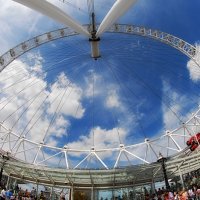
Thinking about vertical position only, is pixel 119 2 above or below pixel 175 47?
below

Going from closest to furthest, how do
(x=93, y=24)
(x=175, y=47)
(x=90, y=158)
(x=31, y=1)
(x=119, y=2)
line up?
(x=31, y=1) < (x=119, y=2) < (x=93, y=24) < (x=175, y=47) < (x=90, y=158)

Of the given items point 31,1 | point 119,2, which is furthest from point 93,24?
point 31,1

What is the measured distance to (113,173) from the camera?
146ft

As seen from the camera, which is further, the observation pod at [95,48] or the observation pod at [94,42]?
the observation pod at [95,48]

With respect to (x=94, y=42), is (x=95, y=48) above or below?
above

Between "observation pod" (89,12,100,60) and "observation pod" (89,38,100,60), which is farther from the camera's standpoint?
"observation pod" (89,38,100,60)

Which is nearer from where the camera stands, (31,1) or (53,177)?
(31,1)

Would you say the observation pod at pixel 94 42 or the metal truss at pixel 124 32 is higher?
the metal truss at pixel 124 32

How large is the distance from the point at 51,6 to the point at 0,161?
2367 cm

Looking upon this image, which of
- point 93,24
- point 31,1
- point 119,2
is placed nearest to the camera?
point 31,1

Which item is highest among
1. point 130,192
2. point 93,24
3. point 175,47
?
point 175,47

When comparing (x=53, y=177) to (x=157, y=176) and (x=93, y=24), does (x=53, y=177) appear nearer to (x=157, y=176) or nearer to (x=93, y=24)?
(x=157, y=176)

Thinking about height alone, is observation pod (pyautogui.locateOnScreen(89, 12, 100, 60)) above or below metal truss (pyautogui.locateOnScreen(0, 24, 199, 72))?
below

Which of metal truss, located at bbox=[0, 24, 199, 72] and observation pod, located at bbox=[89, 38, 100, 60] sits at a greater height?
metal truss, located at bbox=[0, 24, 199, 72]
